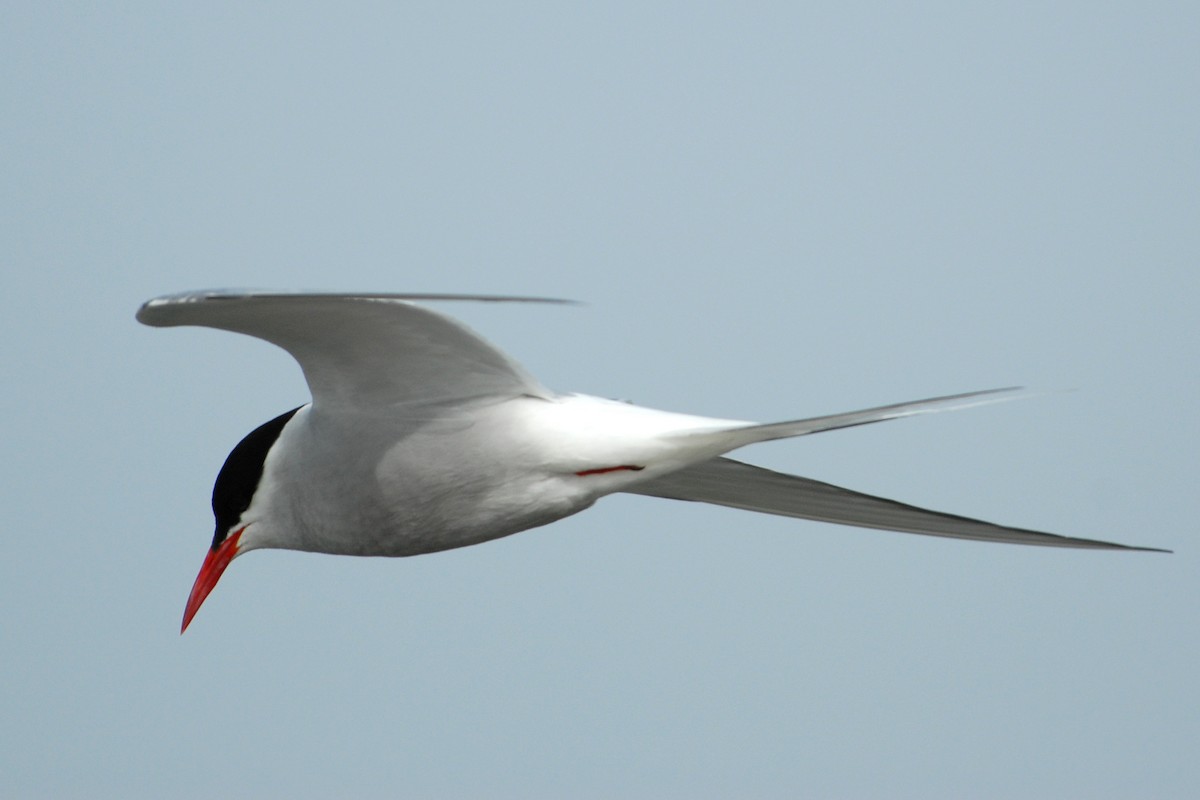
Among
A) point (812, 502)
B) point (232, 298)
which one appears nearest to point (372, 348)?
point (232, 298)

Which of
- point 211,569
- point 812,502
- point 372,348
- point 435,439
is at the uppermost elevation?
point 372,348

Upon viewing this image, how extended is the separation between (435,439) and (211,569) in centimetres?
89

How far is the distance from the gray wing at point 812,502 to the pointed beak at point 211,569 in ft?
3.47

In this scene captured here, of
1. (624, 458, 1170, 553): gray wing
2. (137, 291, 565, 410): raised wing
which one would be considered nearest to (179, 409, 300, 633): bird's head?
(137, 291, 565, 410): raised wing

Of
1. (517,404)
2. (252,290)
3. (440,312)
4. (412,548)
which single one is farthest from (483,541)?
(252,290)

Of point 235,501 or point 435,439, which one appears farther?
point 235,501

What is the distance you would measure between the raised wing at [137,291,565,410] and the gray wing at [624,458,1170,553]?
0.52 meters

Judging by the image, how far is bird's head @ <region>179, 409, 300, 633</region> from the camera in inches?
141

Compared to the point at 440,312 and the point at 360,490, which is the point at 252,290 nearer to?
the point at 440,312

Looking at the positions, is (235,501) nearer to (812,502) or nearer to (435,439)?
(435,439)

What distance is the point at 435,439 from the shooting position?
3.24 metres

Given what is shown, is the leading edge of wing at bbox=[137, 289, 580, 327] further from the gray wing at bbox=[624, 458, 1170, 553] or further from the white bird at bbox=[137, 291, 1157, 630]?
the gray wing at bbox=[624, 458, 1170, 553]

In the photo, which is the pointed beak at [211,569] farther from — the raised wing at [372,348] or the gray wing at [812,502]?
the gray wing at [812,502]

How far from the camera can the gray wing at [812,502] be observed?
3.54m
